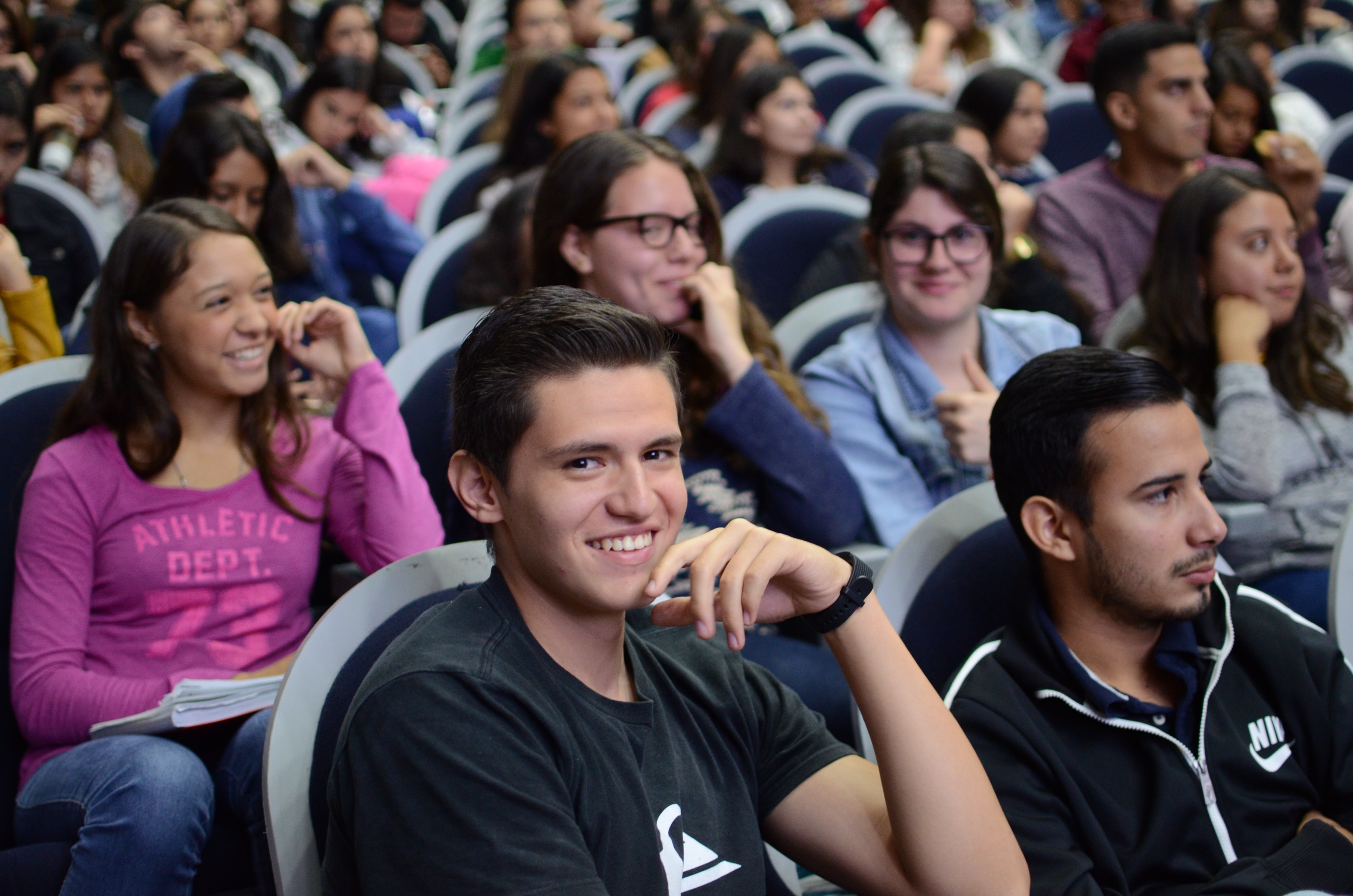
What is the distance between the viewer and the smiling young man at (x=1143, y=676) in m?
1.20

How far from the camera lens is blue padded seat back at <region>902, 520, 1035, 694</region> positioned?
4.57 ft

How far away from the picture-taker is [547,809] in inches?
33.9

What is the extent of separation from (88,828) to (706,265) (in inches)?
47.1

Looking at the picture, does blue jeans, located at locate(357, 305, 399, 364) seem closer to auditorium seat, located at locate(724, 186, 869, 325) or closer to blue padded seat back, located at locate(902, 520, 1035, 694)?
auditorium seat, located at locate(724, 186, 869, 325)

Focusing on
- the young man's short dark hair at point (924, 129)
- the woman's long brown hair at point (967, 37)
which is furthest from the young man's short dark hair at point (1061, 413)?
the woman's long brown hair at point (967, 37)

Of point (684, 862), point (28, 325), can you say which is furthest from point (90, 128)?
point (684, 862)

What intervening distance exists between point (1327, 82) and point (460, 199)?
3.65m

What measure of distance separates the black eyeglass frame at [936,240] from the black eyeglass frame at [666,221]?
14.0 inches

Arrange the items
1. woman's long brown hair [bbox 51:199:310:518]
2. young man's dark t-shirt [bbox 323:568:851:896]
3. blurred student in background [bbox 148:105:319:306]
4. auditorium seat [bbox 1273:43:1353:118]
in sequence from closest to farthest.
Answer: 1. young man's dark t-shirt [bbox 323:568:851:896]
2. woman's long brown hair [bbox 51:199:310:518]
3. blurred student in background [bbox 148:105:319:306]
4. auditorium seat [bbox 1273:43:1353:118]

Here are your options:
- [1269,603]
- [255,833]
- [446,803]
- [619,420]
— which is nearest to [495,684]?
[446,803]

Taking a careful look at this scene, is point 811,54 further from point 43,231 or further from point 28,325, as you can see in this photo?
point 28,325

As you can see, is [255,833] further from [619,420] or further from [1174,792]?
[1174,792]

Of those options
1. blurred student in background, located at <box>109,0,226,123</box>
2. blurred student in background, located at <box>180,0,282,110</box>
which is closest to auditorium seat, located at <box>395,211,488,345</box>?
blurred student in background, located at <box>109,0,226,123</box>

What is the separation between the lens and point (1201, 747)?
1258mm
